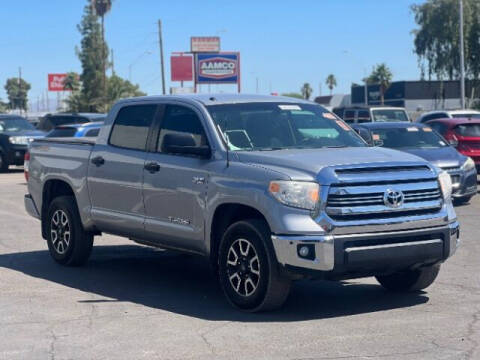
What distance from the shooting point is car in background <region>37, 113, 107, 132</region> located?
2631 centimetres

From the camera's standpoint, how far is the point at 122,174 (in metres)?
9.20

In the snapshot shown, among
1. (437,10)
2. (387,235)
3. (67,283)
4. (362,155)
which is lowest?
(67,283)

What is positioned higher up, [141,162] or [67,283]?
[141,162]

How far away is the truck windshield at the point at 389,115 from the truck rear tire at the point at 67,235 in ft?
69.4

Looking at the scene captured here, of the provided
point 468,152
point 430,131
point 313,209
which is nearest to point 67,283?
point 313,209

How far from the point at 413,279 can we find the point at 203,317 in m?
2.07

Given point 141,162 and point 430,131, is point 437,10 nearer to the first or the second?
point 430,131

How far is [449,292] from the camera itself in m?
8.58

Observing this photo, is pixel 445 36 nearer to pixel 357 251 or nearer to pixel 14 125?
pixel 14 125

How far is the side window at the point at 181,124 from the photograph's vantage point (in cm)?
850

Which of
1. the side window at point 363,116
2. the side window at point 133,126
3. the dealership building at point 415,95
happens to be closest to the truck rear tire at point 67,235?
the side window at point 133,126

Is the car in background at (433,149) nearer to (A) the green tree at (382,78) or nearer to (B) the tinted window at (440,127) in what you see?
(B) the tinted window at (440,127)

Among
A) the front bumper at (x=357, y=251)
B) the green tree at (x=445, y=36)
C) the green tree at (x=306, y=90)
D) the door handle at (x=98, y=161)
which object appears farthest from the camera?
the green tree at (x=306, y=90)

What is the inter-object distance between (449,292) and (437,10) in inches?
2509
